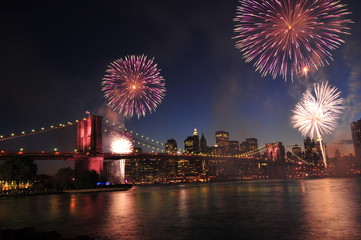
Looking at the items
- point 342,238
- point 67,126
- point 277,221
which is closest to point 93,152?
point 67,126

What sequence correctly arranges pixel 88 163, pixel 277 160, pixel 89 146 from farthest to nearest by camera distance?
pixel 277 160 → pixel 89 146 → pixel 88 163

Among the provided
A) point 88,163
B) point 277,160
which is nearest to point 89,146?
point 88,163

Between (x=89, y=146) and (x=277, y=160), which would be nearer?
(x=89, y=146)

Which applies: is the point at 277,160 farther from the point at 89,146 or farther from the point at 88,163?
the point at 88,163

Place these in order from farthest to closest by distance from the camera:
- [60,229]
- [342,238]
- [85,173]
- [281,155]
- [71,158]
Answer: [281,155]
[71,158]
[85,173]
[60,229]
[342,238]

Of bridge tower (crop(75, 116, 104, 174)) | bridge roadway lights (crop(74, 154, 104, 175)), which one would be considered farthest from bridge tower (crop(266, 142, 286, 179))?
bridge roadway lights (crop(74, 154, 104, 175))

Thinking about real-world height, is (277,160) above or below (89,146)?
below

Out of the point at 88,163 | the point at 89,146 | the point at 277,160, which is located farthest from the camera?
the point at 277,160

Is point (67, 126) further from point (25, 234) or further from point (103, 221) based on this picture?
point (25, 234)

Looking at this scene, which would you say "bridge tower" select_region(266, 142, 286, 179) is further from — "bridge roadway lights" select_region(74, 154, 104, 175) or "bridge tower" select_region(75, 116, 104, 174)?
"bridge roadway lights" select_region(74, 154, 104, 175)
